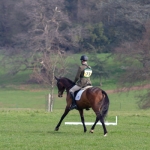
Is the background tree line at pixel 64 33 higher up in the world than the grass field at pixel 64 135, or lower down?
lower down

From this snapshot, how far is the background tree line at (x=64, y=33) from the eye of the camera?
53.3 metres

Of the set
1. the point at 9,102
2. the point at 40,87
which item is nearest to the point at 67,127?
the point at 9,102

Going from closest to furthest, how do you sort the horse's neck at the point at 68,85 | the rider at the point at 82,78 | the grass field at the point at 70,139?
the grass field at the point at 70,139, the rider at the point at 82,78, the horse's neck at the point at 68,85

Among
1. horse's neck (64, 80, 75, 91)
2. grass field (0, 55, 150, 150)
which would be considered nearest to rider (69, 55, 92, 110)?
horse's neck (64, 80, 75, 91)

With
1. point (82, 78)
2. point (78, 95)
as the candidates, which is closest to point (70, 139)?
point (78, 95)

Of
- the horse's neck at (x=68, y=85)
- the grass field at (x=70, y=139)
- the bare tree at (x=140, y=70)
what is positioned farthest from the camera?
the bare tree at (x=140, y=70)

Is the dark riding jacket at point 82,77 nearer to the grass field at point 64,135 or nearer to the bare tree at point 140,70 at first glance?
the grass field at point 64,135

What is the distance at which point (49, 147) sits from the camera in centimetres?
1331

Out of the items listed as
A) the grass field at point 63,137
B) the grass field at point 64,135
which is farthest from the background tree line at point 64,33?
the grass field at point 63,137

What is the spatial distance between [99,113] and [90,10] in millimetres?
69247

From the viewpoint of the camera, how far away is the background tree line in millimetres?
53294

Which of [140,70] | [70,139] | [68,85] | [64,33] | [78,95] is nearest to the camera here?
[70,139]

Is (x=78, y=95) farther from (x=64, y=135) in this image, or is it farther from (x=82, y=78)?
(x=64, y=135)

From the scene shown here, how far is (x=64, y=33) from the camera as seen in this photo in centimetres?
6919
